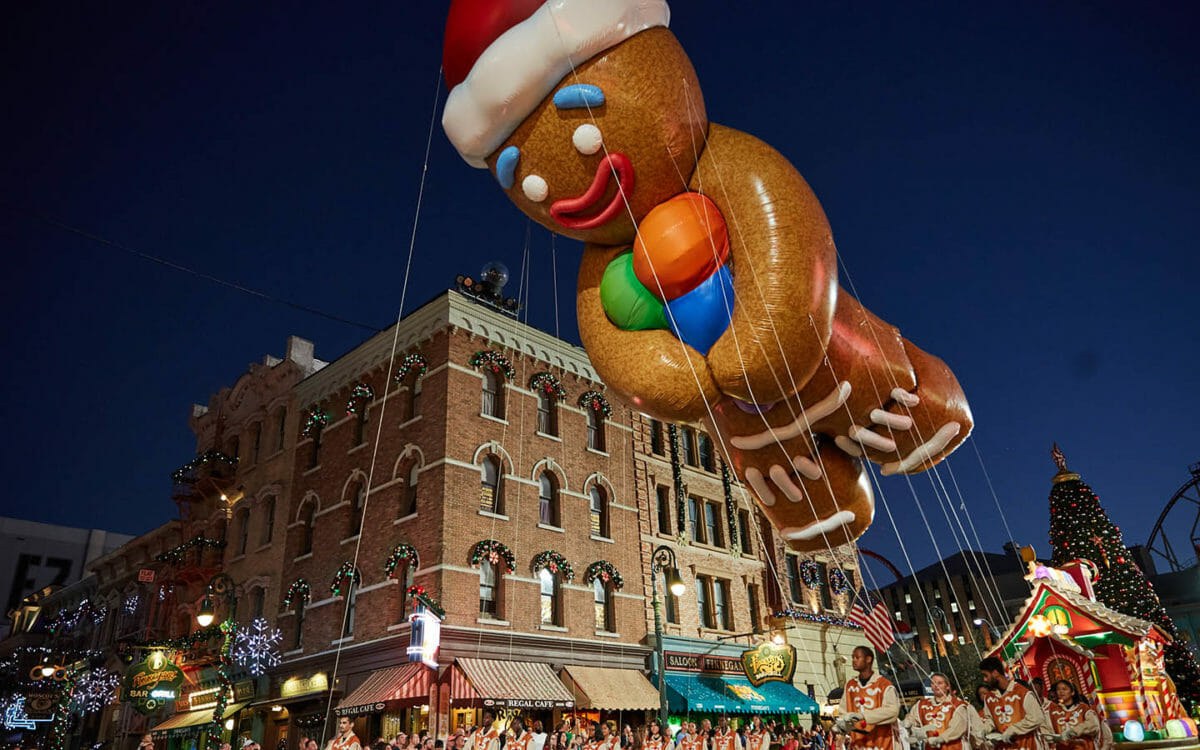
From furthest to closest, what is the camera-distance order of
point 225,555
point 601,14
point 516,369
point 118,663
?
point 118,663 → point 225,555 → point 516,369 → point 601,14

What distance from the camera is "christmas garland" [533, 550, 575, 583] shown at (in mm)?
19617

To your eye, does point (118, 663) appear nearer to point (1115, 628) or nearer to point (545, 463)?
point (545, 463)

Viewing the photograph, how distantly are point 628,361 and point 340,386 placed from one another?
67.5 ft

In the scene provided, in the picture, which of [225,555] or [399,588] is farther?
[225,555]

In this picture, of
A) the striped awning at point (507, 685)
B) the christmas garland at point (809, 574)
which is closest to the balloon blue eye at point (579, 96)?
the striped awning at point (507, 685)

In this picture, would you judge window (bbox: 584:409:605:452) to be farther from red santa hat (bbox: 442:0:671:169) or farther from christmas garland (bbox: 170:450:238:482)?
red santa hat (bbox: 442:0:671:169)

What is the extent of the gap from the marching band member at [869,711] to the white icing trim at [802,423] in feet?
8.81

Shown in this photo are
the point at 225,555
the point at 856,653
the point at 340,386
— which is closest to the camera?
the point at 856,653

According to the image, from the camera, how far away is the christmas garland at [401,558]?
1855cm

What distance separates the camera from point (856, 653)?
6.80m

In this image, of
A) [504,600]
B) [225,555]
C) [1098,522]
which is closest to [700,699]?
[504,600]

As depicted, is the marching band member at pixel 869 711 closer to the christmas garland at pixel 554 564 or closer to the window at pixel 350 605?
the christmas garland at pixel 554 564

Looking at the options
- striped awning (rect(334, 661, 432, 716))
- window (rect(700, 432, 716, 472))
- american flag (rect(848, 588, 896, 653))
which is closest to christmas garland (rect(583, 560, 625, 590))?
striped awning (rect(334, 661, 432, 716))

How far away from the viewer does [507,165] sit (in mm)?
5059
